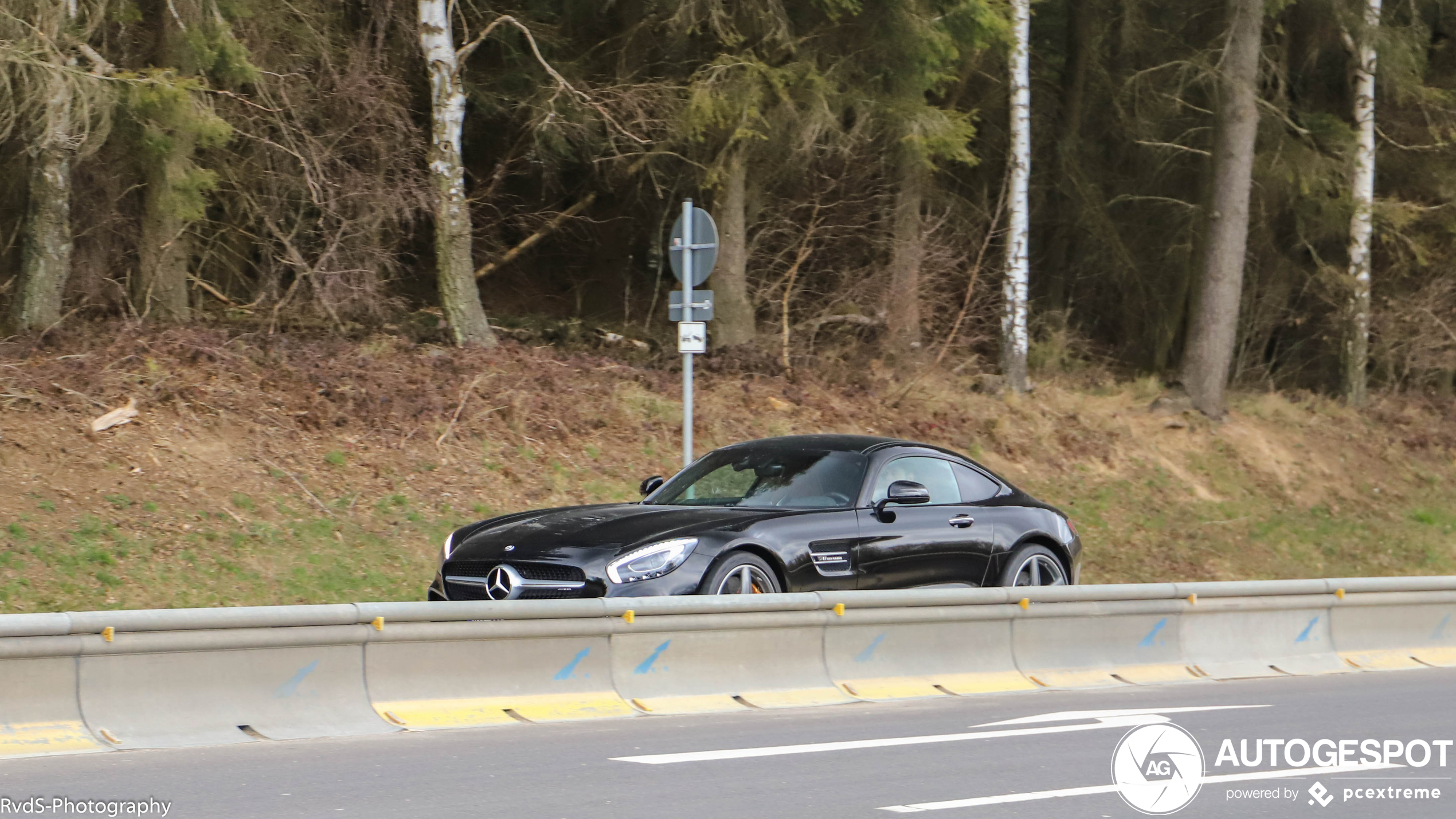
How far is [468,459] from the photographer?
16.1 meters

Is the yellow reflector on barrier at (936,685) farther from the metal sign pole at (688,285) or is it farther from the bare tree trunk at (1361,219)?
the bare tree trunk at (1361,219)

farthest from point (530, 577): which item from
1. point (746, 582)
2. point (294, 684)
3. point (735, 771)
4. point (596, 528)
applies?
point (735, 771)

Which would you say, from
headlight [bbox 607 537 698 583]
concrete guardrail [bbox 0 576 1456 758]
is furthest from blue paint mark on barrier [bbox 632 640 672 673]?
headlight [bbox 607 537 698 583]

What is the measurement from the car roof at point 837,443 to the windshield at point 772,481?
0.08m

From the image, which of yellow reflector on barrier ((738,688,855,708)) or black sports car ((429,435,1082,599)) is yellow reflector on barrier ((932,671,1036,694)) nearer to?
black sports car ((429,435,1082,599))

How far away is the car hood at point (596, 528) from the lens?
30.7 ft

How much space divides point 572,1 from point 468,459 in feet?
25.0

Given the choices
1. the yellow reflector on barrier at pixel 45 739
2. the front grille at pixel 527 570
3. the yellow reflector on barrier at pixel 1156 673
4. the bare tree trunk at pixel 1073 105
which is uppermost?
the bare tree trunk at pixel 1073 105

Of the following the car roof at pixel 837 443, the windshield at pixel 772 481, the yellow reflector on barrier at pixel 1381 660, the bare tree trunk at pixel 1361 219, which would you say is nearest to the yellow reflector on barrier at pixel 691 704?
the windshield at pixel 772 481

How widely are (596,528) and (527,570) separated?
52 centimetres

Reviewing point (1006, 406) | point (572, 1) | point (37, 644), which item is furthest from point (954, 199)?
point (37, 644)

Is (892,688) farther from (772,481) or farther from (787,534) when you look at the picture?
(772,481)

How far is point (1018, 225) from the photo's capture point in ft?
75.8

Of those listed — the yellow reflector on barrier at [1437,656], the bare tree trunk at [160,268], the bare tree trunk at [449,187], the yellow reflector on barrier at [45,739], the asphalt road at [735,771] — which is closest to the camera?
the asphalt road at [735,771]
